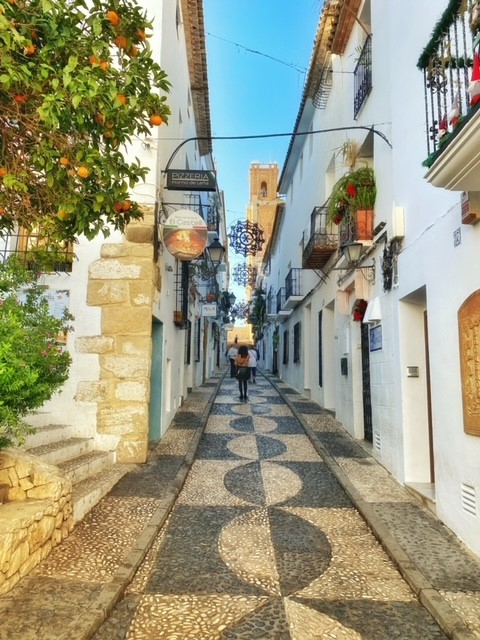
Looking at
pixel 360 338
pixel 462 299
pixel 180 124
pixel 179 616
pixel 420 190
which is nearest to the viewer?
pixel 179 616

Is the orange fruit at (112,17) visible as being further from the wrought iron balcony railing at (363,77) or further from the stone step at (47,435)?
the wrought iron balcony railing at (363,77)

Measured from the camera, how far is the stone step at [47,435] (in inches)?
189

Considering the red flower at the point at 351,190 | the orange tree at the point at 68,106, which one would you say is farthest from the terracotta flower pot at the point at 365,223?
the orange tree at the point at 68,106

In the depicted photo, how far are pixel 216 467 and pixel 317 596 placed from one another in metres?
3.05

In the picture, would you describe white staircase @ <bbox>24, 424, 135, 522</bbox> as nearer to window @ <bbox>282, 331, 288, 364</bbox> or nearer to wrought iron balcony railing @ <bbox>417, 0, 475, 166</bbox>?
wrought iron balcony railing @ <bbox>417, 0, 475, 166</bbox>

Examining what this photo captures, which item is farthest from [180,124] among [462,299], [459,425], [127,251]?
[459,425]

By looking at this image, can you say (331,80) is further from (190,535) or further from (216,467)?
(190,535)

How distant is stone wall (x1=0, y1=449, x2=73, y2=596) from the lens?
2.91m

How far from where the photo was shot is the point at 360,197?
6.74 meters

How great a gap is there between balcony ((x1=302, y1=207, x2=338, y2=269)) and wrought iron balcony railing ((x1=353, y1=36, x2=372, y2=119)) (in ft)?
7.37

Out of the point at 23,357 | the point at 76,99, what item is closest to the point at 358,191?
the point at 76,99

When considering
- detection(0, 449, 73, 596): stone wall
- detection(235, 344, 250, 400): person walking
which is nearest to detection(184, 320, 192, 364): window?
detection(235, 344, 250, 400): person walking

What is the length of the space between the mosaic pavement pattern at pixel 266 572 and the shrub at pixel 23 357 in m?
1.57

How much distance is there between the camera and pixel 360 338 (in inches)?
302
